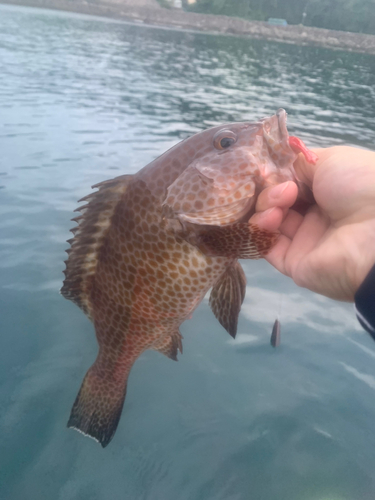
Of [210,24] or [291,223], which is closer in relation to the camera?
[291,223]

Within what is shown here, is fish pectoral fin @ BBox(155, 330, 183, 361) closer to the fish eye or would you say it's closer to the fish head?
the fish head

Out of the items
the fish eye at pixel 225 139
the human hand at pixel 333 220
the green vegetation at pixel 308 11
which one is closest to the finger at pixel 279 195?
the human hand at pixel 333 220

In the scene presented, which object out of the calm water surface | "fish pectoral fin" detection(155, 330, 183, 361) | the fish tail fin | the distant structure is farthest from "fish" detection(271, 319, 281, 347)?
the distant structure

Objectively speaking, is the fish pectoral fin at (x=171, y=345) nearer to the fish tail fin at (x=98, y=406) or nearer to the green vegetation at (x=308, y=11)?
the fish tail fin at (x=98, y=406)

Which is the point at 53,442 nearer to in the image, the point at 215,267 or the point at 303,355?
the point at 215,267

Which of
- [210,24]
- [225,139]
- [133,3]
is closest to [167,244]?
[225,139]

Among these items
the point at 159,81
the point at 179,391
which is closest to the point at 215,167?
the point at 179,391

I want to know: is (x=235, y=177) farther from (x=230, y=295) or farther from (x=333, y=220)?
(x=230, y=295)

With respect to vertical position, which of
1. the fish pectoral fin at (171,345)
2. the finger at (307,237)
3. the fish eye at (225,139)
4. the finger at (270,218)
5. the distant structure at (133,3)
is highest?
the distant structure at (133,3)
